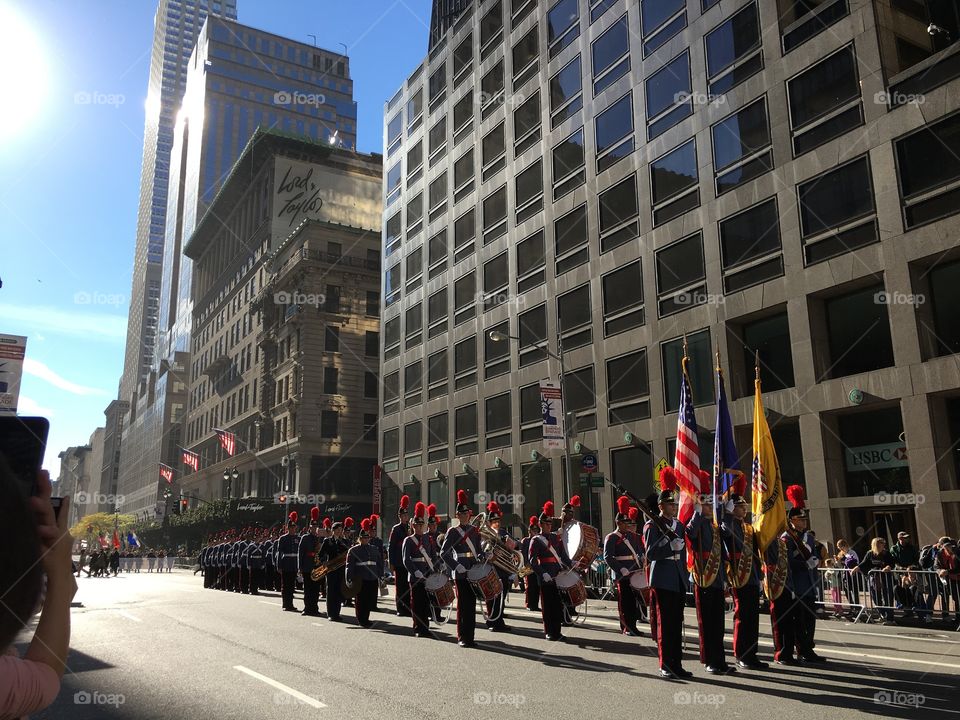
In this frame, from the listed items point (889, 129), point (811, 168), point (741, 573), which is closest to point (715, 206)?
point (811, 168)

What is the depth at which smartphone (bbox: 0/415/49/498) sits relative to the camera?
241 cm

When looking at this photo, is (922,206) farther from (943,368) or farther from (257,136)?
(257,136)

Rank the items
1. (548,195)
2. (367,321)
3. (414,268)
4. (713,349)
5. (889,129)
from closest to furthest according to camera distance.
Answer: (889,129) → (713,349) → (548,195) → (414,268) → (367,321)

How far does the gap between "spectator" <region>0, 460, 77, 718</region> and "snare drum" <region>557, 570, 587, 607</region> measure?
38.6ft

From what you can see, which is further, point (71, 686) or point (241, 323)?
point (241, 323)

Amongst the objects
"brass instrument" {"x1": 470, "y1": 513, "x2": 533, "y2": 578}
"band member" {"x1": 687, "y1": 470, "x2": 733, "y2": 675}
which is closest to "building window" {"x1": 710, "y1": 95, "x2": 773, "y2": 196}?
"brass instrument" {"x1": 470, "y1": 513, "x2": 533, "y2": 578}

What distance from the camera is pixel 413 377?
4538 cm

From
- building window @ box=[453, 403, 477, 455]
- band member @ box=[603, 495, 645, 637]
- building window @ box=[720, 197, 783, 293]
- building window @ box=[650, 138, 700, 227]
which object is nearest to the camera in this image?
band member @ box=[603, 495, 645, 637]

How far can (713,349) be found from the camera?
2588 cm

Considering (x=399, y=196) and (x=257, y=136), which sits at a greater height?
(x=257, y=136)

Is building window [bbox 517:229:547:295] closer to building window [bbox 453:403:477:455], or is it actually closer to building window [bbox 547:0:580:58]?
building window [bbox 453:403:477:455]

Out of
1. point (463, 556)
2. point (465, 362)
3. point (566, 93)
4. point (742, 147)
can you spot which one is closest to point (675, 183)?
point (742, 147)

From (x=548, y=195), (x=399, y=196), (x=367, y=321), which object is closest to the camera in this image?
(x=548, y=195)

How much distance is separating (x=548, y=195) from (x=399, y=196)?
18234 mm
